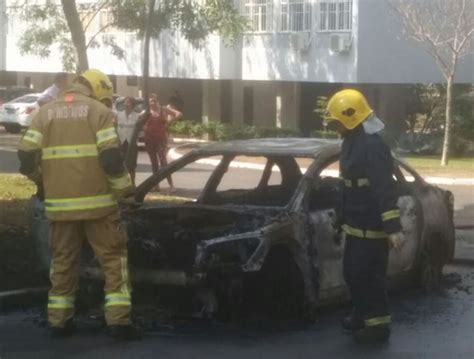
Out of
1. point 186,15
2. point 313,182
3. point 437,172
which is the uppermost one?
point 186,15

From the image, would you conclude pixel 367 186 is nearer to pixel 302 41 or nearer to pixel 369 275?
pixel 369 275

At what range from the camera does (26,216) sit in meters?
13.9

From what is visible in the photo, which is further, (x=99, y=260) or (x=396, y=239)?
(x=99, y=260)

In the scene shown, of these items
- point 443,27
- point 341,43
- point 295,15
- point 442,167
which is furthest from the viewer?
point 295,15

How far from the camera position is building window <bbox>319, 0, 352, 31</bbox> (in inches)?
1225

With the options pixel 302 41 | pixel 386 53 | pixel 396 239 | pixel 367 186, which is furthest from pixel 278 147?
pixel 302 41

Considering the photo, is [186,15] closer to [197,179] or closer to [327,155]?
[197,179]


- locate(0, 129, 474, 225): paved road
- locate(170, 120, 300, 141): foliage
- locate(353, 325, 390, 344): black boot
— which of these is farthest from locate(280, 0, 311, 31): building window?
locate(353, 325, 390, 344): black boot

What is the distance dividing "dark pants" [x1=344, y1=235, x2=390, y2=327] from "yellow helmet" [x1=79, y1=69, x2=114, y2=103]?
2.01 m

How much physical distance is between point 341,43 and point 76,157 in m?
23.0

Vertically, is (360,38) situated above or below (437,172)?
above

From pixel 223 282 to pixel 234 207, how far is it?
3.09 feet

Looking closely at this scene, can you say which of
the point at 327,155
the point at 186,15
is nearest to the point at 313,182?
the point at 327,155

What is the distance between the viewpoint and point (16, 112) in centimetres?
3812
